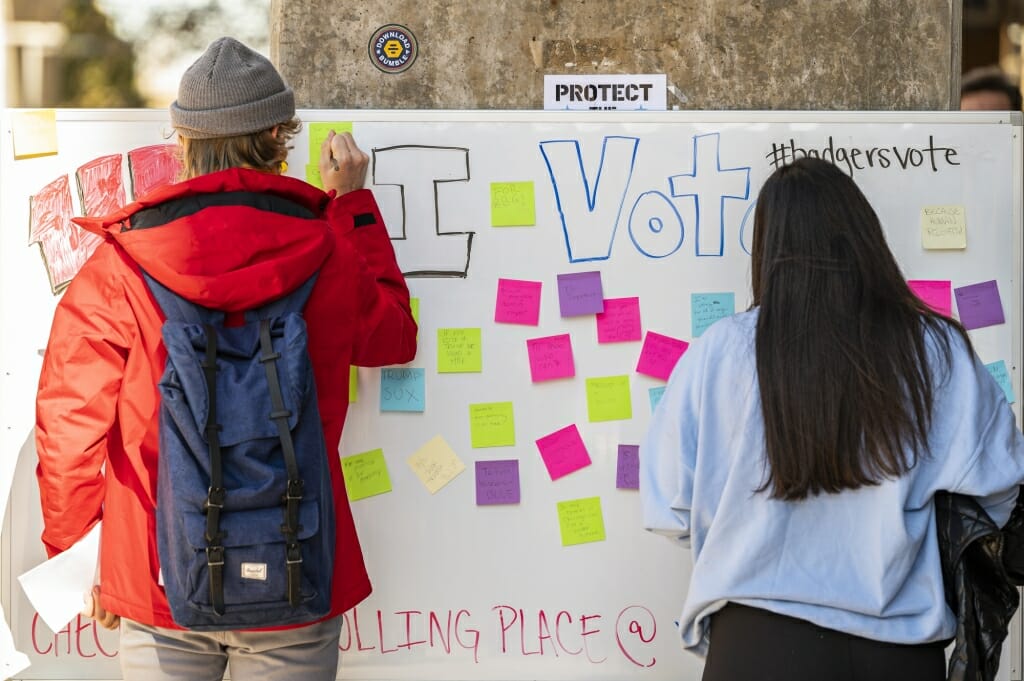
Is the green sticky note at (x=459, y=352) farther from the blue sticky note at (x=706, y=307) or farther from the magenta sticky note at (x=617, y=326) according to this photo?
the blue sticky note at (x=706, y=307)

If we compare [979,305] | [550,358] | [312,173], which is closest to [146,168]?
[312,173]

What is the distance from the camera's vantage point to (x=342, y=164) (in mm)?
2873

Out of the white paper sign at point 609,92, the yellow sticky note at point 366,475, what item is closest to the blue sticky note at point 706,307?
the white paper sign at point 609,92

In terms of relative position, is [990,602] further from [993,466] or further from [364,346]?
[364,346]

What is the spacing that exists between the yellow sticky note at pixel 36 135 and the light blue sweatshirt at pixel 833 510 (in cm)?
188

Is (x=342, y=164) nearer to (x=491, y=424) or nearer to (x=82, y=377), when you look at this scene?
(x=491, y=424)

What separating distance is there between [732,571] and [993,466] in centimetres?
47

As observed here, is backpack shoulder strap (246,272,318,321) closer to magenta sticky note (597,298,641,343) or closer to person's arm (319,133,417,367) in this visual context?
person's arm (319,133,417,367)

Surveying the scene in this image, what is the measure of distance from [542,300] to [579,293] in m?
0.10

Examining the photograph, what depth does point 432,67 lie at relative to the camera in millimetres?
3246

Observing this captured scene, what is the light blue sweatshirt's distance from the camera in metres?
1.90

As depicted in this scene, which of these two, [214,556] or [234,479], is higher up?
[234,479]

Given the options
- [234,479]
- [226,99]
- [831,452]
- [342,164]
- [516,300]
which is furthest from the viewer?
[516,300]

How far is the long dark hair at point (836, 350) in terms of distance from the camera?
6.16ft
